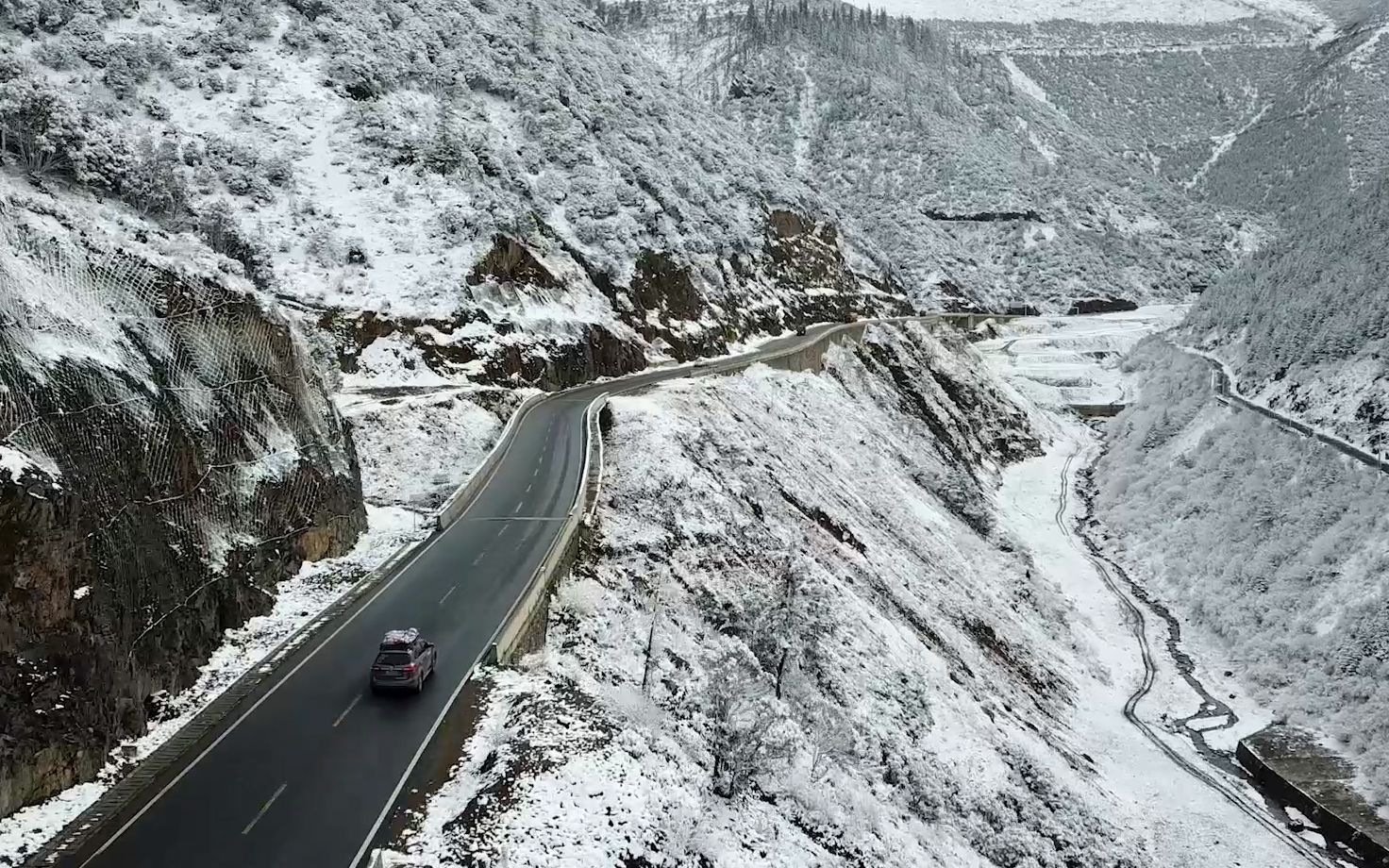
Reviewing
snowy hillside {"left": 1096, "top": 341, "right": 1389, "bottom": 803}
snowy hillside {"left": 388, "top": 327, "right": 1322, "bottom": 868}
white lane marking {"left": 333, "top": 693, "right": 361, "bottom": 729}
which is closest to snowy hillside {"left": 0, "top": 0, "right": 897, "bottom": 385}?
snowy hillside {"left": 388, "top": 327, "right": 1322, "bottom": 868}

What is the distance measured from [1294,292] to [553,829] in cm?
6590

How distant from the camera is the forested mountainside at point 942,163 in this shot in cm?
11338

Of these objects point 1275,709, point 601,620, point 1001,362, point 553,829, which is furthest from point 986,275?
point 553,829

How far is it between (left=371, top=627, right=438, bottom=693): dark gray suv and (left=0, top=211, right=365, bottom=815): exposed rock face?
337 centimetres

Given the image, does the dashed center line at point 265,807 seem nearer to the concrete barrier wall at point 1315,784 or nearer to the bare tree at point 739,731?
the bare tree at point 739,731

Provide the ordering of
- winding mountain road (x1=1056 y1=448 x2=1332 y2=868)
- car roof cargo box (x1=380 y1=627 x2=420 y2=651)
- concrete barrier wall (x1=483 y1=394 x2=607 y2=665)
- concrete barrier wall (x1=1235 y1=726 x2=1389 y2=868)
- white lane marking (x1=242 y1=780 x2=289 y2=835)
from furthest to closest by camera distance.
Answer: winding mountain road (x1=1056 y1=448 x2=1332 y2=868) → concrete barrier wall (x1=1235 y1=726 x2=1389 y2=868) → concrete barrier wall (x1=483 y1=394 x2=607 y2=665) → car roof cargo box (x1=380 y1=627 x2=420 y2=651) → white lane marking (x1=242 y1=780 x2=289 y2=835)

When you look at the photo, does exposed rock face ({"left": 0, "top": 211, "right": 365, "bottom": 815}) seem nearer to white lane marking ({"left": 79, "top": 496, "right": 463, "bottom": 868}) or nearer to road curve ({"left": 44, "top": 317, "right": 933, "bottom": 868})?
white lane marking ({"left": 79, "top": 496, "right": 463, "bottom": 868})

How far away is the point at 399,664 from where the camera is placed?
16.0 meters

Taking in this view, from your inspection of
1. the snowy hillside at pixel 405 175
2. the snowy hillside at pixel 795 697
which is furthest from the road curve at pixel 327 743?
the snowy hillside at pixel 405 175

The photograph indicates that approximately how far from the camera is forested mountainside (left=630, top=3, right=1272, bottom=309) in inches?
4464

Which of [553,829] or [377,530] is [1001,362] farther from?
[553,829]

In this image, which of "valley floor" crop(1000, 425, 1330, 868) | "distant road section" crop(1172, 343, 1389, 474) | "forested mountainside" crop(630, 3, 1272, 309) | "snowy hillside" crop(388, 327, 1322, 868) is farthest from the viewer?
"forested mountainside" crop(630, 3, 1272, 309)

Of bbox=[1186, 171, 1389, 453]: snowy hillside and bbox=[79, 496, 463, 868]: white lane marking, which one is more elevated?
bbox=[1186, 171, 1389, 453]: snowy hillside

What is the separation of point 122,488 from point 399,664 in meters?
5.86
